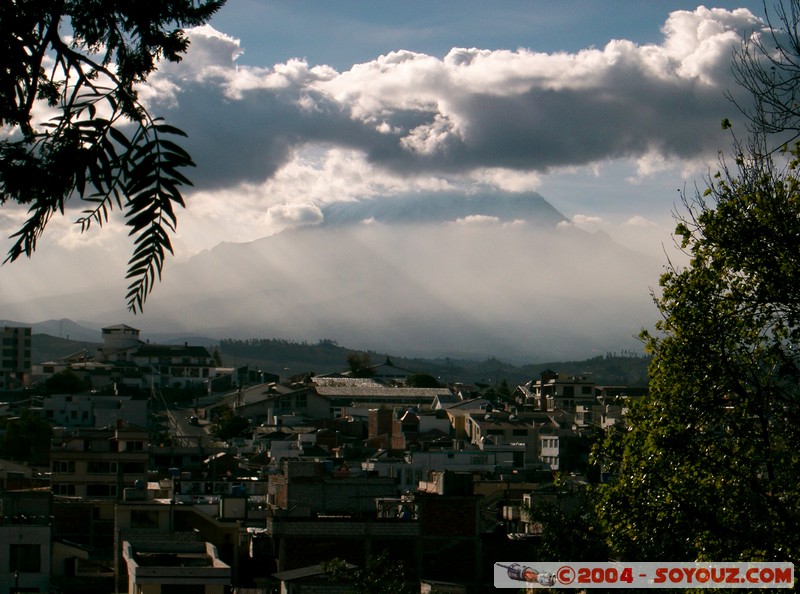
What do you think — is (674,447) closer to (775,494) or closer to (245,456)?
(775,494)

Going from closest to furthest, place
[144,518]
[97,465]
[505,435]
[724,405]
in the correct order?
[724,405] → [144,518] → [97,465] → [505,435]

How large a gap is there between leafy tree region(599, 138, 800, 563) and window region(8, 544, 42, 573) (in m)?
16.5

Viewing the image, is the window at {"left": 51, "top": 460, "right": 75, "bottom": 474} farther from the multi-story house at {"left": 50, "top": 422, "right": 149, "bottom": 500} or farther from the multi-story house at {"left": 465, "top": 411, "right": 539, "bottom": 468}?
the multi-story house at {"left": 465, "top": 411, "right": 539, "bottom": 468}

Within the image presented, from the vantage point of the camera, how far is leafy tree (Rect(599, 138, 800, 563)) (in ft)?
29.6

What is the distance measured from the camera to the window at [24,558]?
23.0 m

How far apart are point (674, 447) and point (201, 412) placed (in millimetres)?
70021

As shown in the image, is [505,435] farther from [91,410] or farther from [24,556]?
[24,556]

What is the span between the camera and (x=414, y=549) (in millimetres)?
23656

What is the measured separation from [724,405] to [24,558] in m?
17.7

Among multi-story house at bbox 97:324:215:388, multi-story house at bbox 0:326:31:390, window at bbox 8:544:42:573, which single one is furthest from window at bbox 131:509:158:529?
multi-story house at bbox 0:326:31:390

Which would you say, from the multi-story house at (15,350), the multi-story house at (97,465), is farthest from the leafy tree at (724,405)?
the multi-story house at (15,350)

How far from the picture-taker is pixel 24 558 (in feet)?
76.0

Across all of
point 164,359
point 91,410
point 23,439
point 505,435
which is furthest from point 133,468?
point 164,359

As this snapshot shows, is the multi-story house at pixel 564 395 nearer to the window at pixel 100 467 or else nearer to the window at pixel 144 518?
the window at pixel 100 467
